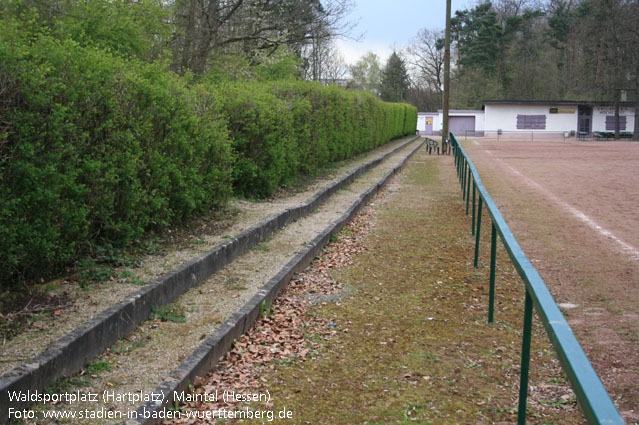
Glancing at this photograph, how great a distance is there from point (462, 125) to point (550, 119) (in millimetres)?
8662

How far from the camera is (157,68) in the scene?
21.4 ft

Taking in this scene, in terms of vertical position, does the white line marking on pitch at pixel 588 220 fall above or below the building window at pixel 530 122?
below

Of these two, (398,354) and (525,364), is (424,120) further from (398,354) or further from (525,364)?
(525,364)

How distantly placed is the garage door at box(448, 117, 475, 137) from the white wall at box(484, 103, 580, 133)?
115 inches

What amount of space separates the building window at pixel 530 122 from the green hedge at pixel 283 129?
135 ft

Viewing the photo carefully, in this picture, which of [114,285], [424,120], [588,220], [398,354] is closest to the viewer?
[398,354]

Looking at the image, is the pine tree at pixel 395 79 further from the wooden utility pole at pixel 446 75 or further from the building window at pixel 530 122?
the wooden utility pole at pixel 446 75

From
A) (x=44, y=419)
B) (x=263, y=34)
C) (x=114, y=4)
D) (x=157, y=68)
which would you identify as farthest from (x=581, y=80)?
(x=44, y=419)

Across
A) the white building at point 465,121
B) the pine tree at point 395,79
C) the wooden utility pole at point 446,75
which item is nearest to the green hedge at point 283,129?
the wooden utility pole at point 446,75

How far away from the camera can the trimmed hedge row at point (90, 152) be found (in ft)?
13.8

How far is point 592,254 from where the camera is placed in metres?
7.32

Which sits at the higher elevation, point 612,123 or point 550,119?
point 550,119

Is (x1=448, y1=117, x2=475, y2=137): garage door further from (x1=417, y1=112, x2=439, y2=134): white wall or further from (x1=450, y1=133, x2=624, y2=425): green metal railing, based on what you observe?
(x1=450, y1=133, x2=624, y2=425): green metal railing

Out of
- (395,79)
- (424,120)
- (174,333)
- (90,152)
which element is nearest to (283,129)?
(90,152)
